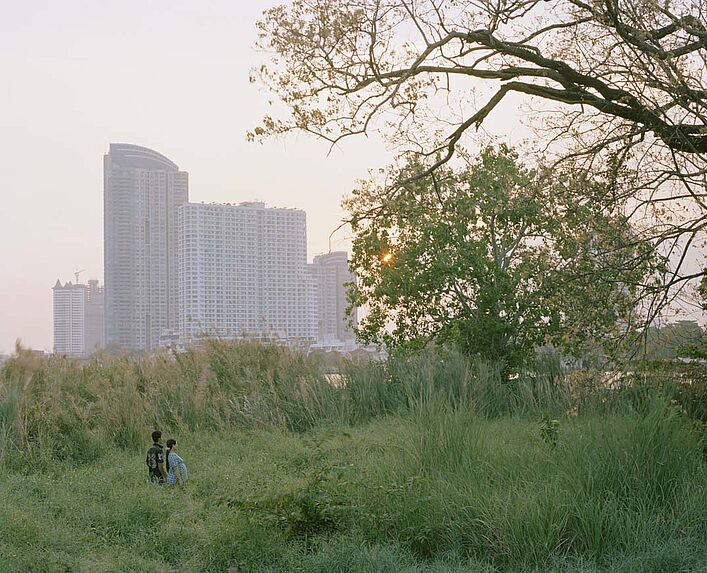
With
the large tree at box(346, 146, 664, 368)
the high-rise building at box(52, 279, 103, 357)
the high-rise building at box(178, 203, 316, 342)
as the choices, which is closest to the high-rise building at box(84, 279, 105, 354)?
the high-rise building at box(52, 279, 103, 357)

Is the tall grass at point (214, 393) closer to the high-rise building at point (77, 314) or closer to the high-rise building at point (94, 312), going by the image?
the high-rise building at point (77, 314)

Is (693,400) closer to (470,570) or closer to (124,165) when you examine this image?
(470,570)

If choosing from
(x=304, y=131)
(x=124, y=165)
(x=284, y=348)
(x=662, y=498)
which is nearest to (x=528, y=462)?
(x=662, y=498)

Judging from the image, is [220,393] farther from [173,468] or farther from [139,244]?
[139,244]

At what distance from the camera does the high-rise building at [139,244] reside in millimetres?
61344

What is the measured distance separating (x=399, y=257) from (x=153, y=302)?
171 ft

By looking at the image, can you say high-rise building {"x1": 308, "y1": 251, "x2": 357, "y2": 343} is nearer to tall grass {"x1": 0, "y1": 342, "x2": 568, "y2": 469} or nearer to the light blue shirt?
tall grass {"x1": 0, "y1": 342, "x2": 568, "y2": 469}

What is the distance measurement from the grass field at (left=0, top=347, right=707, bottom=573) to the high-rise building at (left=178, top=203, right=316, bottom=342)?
1783 inches

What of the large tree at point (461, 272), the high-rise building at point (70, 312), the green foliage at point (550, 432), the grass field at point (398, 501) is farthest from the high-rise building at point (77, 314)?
the green foliage at point (550, 432)

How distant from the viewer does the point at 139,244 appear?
66.7 m

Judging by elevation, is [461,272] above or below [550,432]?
above

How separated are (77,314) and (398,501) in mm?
58267

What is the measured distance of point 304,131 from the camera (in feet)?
24.7

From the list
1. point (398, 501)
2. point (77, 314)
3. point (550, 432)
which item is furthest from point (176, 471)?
point (77, 314)
